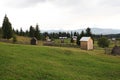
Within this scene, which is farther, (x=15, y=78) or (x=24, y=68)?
(x=24, y=68)

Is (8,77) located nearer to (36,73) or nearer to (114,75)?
(36,73)

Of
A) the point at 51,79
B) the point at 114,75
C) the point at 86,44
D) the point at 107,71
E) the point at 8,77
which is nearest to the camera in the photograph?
the point at 8,77

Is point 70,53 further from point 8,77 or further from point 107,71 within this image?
point 8,77

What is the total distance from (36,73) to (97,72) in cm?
964

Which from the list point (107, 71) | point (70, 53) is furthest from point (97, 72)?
point (70, 53)

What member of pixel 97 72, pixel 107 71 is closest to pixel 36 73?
pixel 97 72

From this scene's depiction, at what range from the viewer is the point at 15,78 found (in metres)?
21.8

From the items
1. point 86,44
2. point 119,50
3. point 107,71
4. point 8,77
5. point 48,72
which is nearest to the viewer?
point 8,77

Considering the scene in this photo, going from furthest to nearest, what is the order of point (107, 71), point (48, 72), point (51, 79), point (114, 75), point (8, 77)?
point (107, 71) → point (114, 75) → point (48, 72) → point (51, 79) → point (8, 77)

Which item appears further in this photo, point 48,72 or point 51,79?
point 48,72

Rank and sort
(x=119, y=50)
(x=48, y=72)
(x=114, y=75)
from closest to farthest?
(x=48, y=72) < (x=114, y=75) < (x=119, y=50)

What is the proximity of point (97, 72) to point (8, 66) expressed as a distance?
12363 millimetres

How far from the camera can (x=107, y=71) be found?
30.9 metres

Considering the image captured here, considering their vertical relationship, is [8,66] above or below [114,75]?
above
